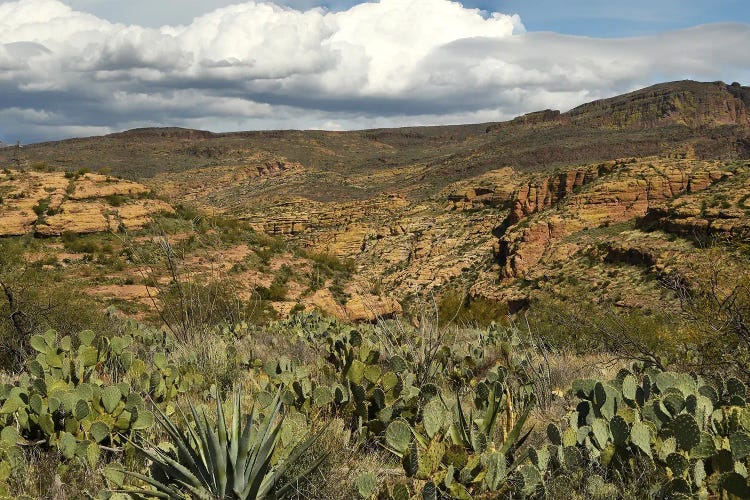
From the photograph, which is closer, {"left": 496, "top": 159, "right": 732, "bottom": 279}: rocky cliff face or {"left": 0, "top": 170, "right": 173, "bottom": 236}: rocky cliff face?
{"left": 0, "top": 170, "right": 173, "bottom": 236}: rocky cliff face

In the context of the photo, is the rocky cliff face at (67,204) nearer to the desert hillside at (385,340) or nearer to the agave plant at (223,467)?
the desert hillside at (385,340)

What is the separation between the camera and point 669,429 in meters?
2.90

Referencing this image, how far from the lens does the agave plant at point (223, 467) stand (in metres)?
2.59

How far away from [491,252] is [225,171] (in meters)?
79.7

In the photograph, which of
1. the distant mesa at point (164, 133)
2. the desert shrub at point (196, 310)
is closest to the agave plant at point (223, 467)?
the desert shrub at point (196, 310)

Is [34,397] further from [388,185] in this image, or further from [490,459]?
[388,185]

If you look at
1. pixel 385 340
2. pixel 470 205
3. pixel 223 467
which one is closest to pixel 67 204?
pixel 385 340

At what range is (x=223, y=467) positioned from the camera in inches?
102

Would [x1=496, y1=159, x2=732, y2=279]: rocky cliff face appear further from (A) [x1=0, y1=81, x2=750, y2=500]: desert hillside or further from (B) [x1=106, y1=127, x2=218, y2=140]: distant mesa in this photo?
(B) [x1=106, y1=127, x2=218, y2=140]: distant mesa

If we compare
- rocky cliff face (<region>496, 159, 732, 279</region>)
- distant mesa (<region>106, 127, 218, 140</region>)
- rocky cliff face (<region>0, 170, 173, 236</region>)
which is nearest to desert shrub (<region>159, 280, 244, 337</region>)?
rocky cliff face (<region>0, 170, 173, 236</region>)

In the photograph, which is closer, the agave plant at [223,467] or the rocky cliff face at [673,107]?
the agave plant at [223,467]

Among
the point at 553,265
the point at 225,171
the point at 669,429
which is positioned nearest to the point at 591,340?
the point at 669,429

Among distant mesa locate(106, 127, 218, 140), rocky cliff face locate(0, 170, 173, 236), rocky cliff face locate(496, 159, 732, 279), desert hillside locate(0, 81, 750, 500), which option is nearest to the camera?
desert hillside locate(0, 81, 750, 500)

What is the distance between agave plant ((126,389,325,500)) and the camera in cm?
259
